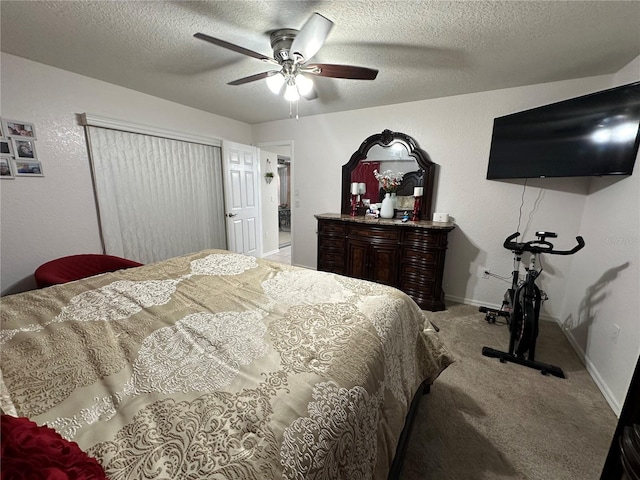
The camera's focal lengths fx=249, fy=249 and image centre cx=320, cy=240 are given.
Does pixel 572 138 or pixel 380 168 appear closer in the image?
pixel 572 138

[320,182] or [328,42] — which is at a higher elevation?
[328,42]

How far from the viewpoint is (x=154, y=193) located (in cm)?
306

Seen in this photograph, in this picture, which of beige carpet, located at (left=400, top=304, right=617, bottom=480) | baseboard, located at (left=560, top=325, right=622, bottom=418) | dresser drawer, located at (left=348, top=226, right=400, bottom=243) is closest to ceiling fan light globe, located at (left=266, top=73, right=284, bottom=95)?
dresser drawer, located at (left=348, top=226, right=400, bottom=243)

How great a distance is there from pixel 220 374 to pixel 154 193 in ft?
9.82

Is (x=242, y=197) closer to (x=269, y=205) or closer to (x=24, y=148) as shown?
(x=269, y=205)

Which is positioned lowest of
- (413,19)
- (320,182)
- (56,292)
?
(56,292)

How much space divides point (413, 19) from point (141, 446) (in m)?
2.31

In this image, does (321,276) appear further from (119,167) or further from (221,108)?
(221,108)

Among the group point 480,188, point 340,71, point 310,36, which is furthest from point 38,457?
point 480,188

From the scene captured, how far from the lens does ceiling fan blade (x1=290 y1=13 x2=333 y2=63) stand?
1299 mm

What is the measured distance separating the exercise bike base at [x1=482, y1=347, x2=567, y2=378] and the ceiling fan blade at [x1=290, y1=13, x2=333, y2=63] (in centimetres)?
259

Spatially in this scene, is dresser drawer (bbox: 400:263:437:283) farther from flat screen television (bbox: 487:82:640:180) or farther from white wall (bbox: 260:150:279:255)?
white wall (bbox: 260:150:279:255)

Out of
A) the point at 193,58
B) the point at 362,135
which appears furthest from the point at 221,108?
the point at 362,135

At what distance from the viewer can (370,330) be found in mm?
1087
